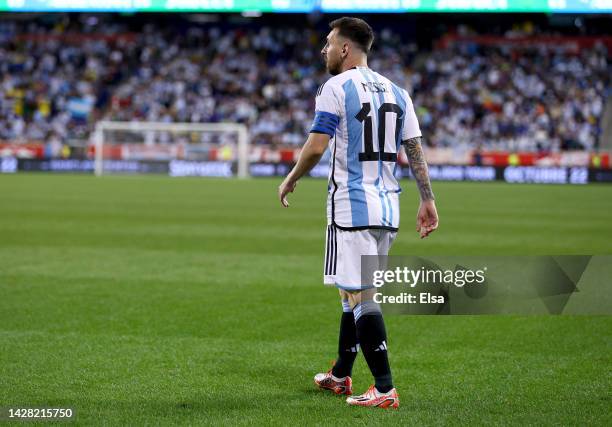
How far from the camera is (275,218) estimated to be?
17.4 metres

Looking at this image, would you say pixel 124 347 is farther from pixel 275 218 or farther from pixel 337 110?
pixel 275 218

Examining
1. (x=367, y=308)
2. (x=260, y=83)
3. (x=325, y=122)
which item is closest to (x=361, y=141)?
(x=325, y=122)

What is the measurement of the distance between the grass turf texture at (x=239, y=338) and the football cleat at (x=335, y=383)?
0.40 feet

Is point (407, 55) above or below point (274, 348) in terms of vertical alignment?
above

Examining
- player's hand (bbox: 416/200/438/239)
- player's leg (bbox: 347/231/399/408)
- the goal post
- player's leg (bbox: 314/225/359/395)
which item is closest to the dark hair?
player's hand (bbox: 416/200/438/239)

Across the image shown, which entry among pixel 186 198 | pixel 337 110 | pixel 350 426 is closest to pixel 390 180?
pixel 337 110

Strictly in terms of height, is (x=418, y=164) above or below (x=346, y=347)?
above

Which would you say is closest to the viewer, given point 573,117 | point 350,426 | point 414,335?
point 350,426

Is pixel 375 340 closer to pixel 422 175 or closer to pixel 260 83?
pixel 422 175

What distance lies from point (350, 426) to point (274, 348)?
2068 millimetres

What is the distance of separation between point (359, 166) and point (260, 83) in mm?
38233

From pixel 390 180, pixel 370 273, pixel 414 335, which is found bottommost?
pixel 414 335

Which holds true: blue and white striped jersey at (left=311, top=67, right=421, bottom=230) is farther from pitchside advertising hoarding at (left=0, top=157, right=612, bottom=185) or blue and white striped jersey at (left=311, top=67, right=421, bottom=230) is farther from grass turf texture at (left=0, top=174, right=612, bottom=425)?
pitchside advertising hoarding at (left=0, top=157, right=612, bottom=185)

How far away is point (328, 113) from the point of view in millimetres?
4773
